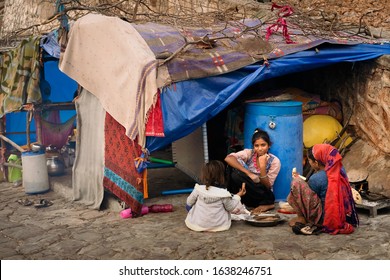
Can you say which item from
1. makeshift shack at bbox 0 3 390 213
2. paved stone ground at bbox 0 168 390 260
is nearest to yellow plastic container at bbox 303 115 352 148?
makeshift shack at bbox 0 3 390 213

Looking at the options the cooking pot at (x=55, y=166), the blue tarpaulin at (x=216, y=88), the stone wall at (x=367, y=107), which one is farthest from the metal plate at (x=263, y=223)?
the cooking pot at (x=55, y=166)

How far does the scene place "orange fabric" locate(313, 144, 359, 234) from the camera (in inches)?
206

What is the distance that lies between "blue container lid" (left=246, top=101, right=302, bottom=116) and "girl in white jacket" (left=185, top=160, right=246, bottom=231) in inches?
48.0

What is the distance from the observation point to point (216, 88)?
20.5 feet

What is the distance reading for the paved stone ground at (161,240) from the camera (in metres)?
4.96

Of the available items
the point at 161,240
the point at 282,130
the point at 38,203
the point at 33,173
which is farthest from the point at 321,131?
the point at 33,173

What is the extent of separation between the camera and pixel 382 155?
6953 mm

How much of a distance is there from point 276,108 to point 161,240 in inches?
82.1

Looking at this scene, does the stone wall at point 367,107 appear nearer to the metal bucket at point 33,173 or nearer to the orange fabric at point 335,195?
the orange fabric at point 335,195

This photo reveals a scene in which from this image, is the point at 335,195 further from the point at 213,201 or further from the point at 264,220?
the point at 213,201

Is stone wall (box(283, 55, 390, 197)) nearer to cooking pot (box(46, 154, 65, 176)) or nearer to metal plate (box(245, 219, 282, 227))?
metal plate (box(245, 219, 282, 227))

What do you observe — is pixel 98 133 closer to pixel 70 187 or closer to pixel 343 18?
pixel 70 187

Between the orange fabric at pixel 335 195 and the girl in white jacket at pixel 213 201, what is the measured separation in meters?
0.90

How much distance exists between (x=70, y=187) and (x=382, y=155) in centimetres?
406
